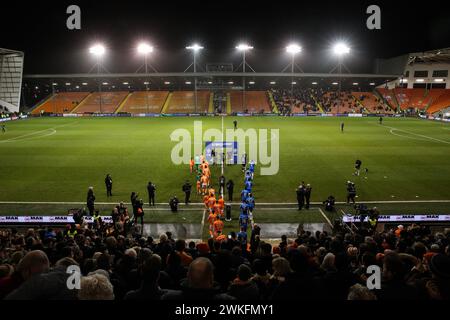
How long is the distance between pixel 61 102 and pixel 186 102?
2862cm

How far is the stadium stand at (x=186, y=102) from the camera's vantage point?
7844 cm

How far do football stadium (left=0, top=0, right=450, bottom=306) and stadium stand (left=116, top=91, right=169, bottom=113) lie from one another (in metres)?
0.54

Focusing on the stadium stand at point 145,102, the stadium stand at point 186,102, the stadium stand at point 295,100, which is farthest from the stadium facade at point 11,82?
the stadium stand at point 295,100

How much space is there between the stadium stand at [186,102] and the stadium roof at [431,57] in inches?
1744

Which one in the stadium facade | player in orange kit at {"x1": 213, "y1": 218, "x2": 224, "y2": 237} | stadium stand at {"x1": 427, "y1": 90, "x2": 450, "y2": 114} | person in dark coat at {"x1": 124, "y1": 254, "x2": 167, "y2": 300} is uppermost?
the stadium facade

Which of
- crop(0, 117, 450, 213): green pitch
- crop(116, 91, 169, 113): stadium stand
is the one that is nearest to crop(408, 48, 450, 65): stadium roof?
crop(0, 117, 450, 213): green pitch

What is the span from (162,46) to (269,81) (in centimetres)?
2616

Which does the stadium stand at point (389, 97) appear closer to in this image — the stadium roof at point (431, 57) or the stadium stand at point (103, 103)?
the stadium roof at point (431, 57)

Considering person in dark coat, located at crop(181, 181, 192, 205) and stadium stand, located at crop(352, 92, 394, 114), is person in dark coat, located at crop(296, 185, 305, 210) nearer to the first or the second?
person in dark coat, located at crop(181, 181, 192, 205)

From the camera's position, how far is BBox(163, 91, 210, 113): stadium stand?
78438 mm

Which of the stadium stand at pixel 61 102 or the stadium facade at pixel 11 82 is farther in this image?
the stadium stand at pixel 61 102

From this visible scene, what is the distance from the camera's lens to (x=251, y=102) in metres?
82.5

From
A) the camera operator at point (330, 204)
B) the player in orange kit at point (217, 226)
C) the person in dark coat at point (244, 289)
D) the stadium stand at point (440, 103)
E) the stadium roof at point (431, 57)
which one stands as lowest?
the player in orange kit at point (217, 226)
